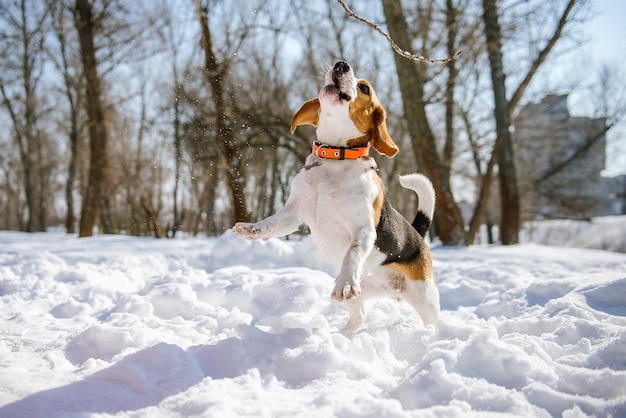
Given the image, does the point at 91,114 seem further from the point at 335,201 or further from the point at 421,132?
the point at 335,201

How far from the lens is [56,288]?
12.1 ft

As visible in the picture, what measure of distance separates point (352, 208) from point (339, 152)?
0.38 metres

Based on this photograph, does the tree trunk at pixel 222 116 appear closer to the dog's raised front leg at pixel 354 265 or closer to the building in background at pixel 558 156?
the dog's raised front leg at pixel 354 265

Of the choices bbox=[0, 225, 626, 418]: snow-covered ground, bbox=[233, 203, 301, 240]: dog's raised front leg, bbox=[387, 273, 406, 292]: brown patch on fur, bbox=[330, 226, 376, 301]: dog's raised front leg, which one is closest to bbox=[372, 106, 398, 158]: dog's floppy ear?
bbox=[330, 226, 376, 301]: dog's raised front leg

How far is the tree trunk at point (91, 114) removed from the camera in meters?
11.2

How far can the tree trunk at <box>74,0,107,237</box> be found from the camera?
11.2m

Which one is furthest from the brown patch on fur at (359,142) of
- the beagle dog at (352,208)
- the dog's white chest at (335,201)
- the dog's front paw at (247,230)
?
the dog's front paw at (247,230)

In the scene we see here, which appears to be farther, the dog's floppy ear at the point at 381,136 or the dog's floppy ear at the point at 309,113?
the dog's floppy ear at the point at 309,113

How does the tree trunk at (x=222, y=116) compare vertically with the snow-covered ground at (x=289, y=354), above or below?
above

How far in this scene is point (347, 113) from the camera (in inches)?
107

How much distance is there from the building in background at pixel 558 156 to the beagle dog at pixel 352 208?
13180 mm

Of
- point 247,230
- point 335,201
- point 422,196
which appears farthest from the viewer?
point 422,196

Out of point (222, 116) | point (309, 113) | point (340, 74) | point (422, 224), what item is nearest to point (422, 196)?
point (422, 224)

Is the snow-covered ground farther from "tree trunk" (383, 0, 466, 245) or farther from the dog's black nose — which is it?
"tree trunk" (383, 0, 466, 245)
